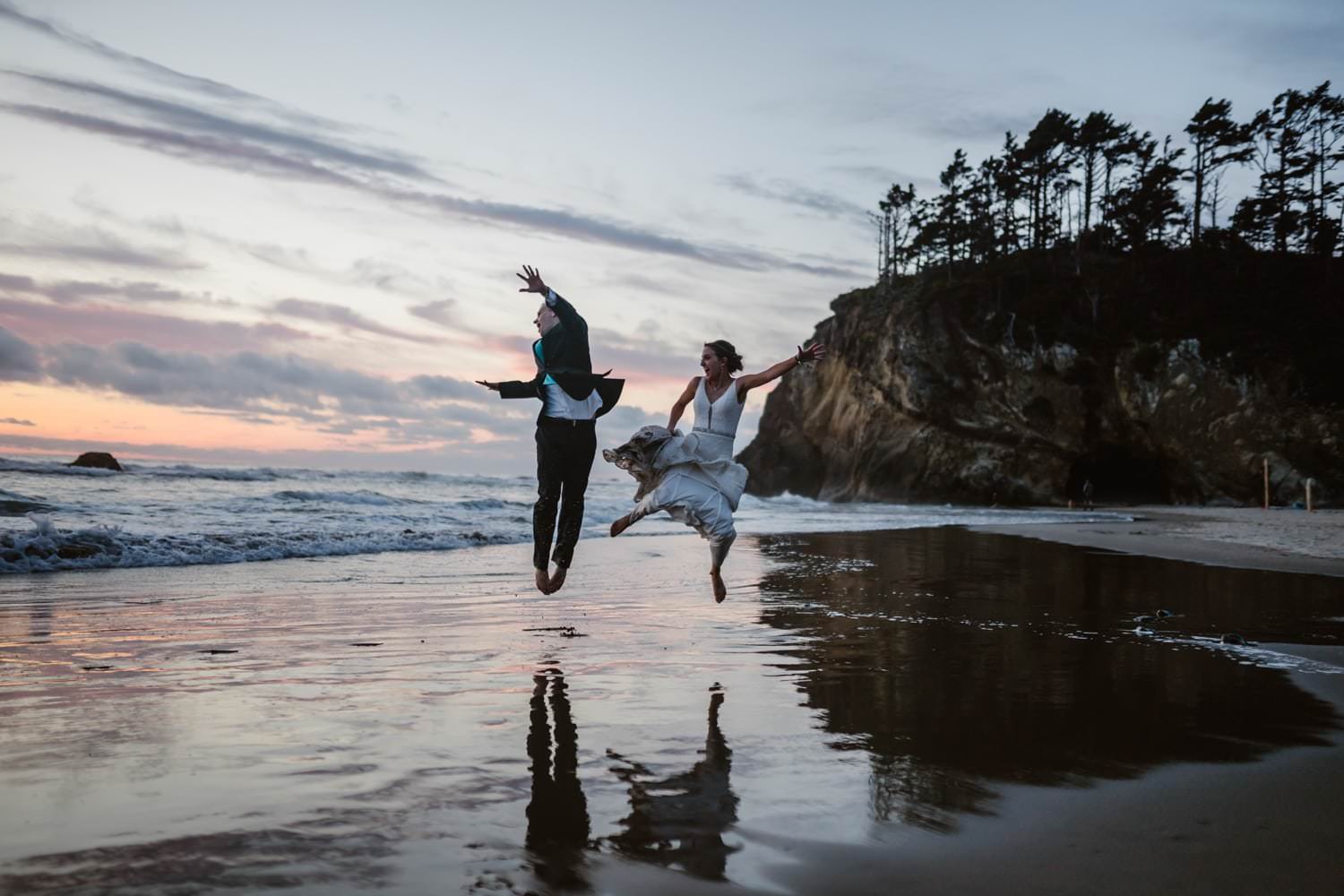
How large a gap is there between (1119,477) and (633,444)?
4681cm

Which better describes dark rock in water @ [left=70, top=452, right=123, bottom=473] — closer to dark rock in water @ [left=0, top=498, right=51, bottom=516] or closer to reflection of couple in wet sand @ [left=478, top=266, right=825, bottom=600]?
dark rock in water @ [left=0, top=498, right=51, bottom=516]

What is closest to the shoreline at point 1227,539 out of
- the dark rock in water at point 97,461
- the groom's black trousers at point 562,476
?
the groom's black trousers at point 562,476

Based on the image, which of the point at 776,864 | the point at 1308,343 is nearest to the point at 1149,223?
the point at 1308,343

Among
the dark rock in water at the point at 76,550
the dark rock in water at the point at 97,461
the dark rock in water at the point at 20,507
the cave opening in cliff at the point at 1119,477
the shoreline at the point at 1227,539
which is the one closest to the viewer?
the dark rock in water at the point at 76,550

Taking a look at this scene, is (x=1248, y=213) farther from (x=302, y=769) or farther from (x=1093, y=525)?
(x=302, y=769)

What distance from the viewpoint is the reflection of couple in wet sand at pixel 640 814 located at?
2.71 meters

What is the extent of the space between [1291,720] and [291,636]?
5935mm

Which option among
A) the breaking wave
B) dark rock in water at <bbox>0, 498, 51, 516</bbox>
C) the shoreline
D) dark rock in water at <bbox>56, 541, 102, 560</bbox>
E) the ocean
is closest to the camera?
the breaking wave

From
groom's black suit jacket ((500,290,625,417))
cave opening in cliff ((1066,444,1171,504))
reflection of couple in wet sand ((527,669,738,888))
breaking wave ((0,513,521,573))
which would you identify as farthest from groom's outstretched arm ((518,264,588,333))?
cave opening in cliff ((1066,444,1171,504))

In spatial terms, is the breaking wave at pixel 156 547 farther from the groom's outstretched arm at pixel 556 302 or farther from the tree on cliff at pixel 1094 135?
the tree on cliff at pixel 1094 135

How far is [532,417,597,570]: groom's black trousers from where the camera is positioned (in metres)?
7.66

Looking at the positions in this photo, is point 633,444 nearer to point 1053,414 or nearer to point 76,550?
point 76,550

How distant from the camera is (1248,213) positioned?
56.2m

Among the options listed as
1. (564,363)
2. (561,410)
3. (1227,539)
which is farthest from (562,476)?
(1227,539)
